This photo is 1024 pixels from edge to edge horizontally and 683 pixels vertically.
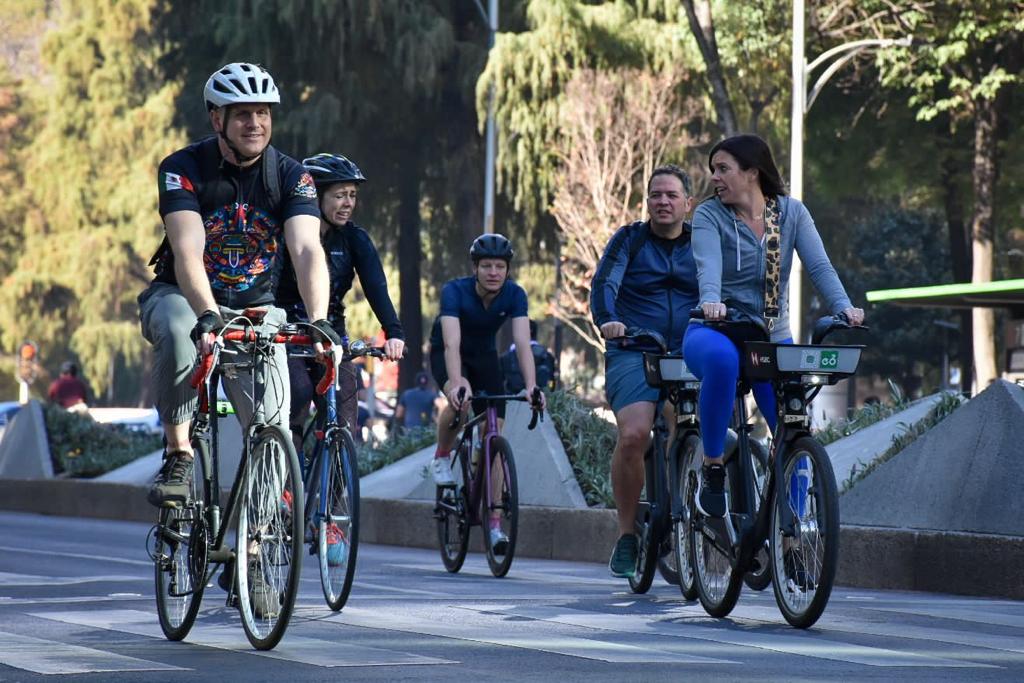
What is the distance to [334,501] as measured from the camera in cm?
835

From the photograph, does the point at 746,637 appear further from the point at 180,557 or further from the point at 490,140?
the point at 490,140

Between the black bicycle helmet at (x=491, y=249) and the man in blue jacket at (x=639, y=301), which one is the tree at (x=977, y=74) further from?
the man in blue jacket at (x=639, y=301)

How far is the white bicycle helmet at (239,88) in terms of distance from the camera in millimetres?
7012

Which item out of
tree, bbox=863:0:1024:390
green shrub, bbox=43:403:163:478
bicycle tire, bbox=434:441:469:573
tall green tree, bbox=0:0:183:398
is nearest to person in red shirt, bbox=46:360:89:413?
green shrub, bbox=43:403:163:478

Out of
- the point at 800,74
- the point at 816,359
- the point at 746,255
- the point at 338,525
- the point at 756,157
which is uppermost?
the point at 800,74

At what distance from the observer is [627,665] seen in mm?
6215

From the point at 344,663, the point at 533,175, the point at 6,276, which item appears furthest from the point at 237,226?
the point at 6,276

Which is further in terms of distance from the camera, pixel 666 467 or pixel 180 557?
pixel 666 467

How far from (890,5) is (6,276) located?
41855 millimetres

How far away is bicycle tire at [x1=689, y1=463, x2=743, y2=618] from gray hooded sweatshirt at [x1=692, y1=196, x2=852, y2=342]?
682mm

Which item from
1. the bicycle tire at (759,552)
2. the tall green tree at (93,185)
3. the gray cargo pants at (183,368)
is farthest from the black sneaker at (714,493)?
the tall green tree at (93,185)

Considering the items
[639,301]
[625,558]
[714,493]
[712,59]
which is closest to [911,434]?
[639,301]

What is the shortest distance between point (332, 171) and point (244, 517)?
3.51 metres

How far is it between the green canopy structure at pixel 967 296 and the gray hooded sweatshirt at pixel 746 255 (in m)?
20.5
